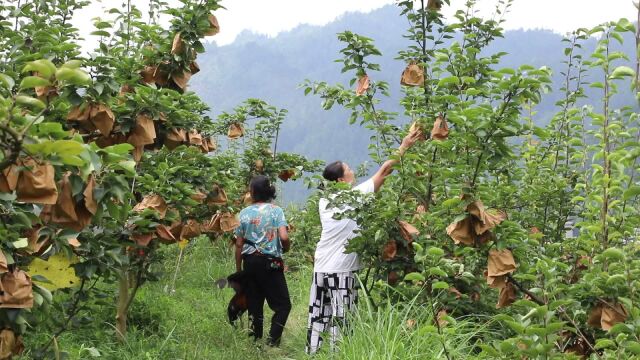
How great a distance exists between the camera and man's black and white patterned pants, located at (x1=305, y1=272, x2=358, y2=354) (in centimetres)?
414

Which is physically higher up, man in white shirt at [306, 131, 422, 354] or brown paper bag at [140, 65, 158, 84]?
brown paper bag at [140, 65, 158, 84]

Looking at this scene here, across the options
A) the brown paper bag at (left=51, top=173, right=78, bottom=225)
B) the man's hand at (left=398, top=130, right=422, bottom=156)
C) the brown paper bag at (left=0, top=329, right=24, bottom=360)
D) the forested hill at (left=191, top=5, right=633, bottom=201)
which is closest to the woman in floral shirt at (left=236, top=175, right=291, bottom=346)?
the man's hand at (left=398, top=130, right=422, bottom=156)

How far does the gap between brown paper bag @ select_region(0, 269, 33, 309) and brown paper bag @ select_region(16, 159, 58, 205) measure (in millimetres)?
400

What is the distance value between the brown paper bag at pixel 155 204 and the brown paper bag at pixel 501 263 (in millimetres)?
1711

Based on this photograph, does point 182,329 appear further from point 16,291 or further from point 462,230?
point 16,291

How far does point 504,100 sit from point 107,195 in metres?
1.90

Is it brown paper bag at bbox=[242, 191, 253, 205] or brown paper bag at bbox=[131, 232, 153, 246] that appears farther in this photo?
brown paper bag at bbox=[242, 191, 253, 205]

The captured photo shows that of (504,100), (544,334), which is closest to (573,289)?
(544,334)

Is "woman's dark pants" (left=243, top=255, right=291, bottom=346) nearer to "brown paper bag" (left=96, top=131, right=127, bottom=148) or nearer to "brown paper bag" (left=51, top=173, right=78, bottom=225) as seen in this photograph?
"brown paper bag" (left=96, top=131, right=127, bottom=148)

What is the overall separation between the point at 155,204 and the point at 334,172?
49.5 inches

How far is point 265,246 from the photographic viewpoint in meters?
4.90

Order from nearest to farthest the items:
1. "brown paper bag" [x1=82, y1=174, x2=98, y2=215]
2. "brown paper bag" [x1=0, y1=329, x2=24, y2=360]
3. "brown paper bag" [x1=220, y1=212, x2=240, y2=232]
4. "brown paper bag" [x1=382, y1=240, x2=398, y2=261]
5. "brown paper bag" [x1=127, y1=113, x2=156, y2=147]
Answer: "brown paper bag" [x1=82, y1=174, x2=98, y2=215]
"brown paper bag" [x1=0, y1=329, x2=24, y2=360]
"brown paper bag" [x1=127, y1=113, x2=156, y2=147]
"brown paper bag" [x1=382, y1=240, x2=398, y2=261]
"brown paper bag" [x1=220, y1=212, x2=240, y2=232]

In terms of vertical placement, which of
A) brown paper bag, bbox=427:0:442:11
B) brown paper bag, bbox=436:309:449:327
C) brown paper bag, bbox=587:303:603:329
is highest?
brown paper bag, bbox=427:0:442:11

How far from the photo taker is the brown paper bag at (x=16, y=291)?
68.4 inches
